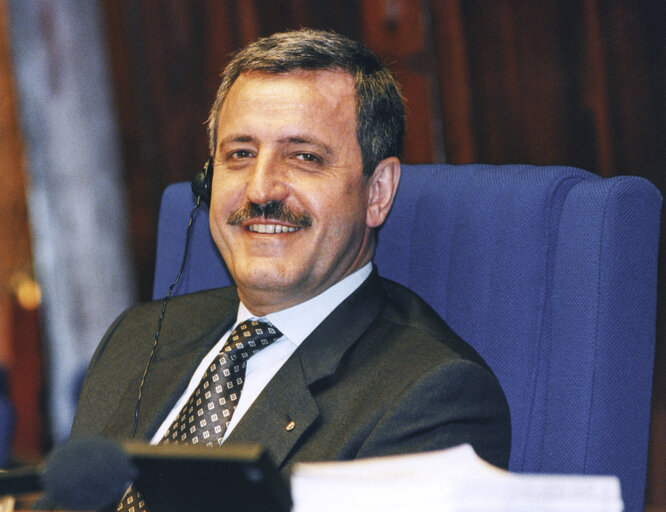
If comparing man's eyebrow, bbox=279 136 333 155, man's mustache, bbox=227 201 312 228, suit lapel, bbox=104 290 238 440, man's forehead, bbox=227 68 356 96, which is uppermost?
man's forehead, bbox=227 68 356 96

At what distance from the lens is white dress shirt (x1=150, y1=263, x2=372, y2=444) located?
153 centimetres

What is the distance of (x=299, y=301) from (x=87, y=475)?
87cm

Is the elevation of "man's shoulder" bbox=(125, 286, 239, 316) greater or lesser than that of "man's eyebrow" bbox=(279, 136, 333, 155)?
lesser

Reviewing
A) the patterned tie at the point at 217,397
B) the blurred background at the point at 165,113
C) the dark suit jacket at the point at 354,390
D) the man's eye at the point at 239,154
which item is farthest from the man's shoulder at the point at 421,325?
the blurred background at the point at 165,113

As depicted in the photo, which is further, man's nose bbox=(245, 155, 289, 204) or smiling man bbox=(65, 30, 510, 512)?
man's nose bbox=(245, 155, 289, 204)

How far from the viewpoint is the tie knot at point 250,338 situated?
153cm

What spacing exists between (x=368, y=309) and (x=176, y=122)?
168cm

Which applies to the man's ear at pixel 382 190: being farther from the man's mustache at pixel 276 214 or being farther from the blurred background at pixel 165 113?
the blurred background at pixel 165 113

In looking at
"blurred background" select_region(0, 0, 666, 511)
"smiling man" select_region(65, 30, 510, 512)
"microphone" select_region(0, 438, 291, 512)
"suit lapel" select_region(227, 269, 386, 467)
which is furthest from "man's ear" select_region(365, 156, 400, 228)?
"microphone" select_region(0, 438, 291, 512)

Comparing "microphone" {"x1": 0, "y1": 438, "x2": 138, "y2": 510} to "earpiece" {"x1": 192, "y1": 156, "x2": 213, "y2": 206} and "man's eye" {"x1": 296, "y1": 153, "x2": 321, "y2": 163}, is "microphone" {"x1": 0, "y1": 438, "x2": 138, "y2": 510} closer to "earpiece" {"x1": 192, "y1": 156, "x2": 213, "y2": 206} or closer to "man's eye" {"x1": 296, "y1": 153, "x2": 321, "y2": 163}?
"man's eye" {"x1": 296, "y1": 153, "x2": 321, "y2": 163}

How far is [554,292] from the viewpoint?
4.43ft

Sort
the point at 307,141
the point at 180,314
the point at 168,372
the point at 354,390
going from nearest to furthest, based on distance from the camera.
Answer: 1. the point at 354,390
2. the point at 307,141
3. the point at 168,372
4. the point at 180,314

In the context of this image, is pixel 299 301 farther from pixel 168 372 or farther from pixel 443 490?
pixel 443 490

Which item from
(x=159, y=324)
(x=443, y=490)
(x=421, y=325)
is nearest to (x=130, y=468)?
(x=443, y=490)
